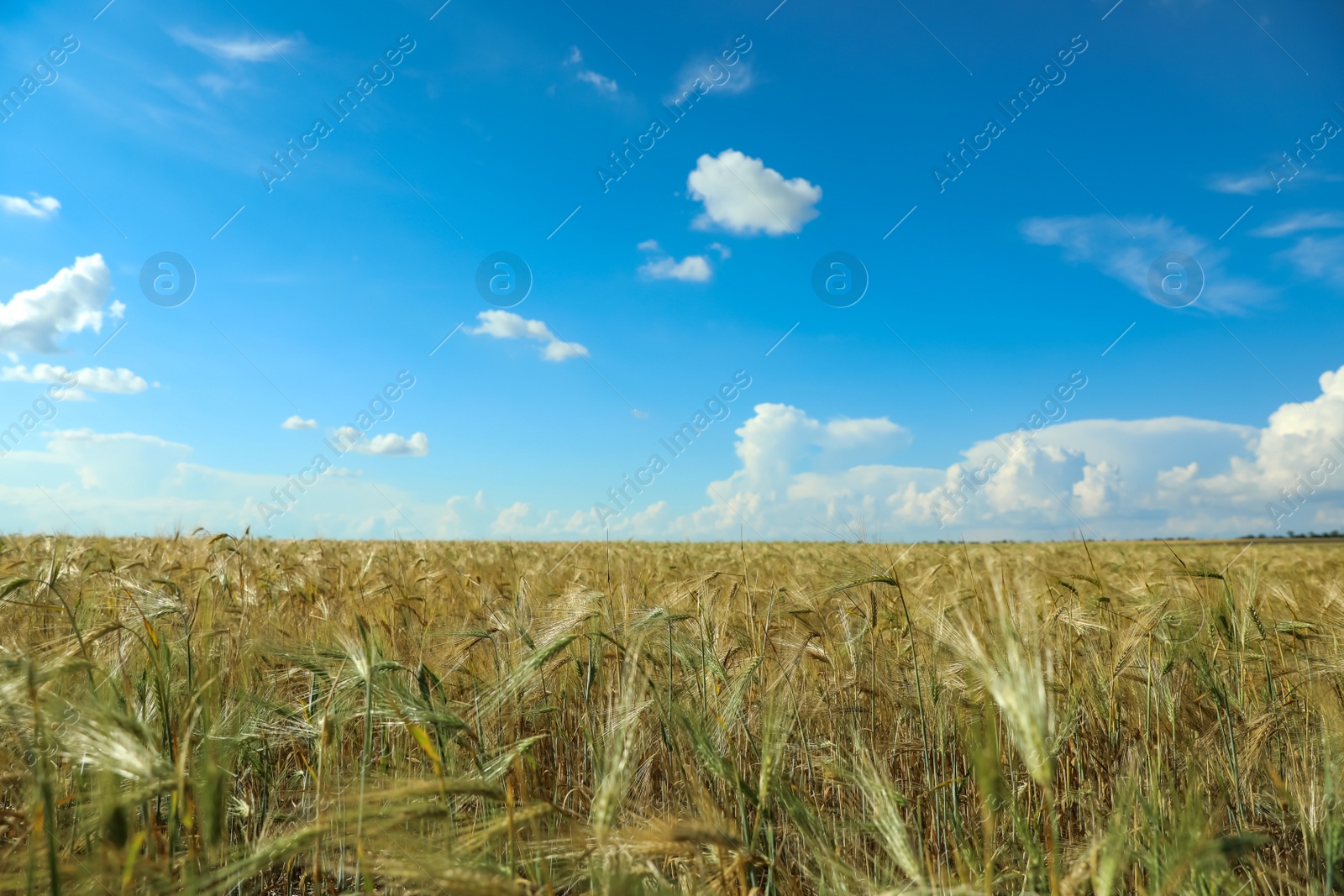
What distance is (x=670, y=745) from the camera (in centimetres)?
222

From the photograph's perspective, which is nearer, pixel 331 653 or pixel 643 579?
pixel 331 653

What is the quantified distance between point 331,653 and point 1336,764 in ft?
9.67

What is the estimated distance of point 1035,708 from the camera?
120 centimetres

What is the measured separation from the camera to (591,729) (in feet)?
8.21

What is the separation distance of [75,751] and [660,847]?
1216mm

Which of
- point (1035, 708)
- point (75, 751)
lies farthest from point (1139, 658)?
point (75, 751)

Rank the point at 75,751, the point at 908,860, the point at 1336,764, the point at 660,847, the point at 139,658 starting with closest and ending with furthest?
the point at 660,847
the point at 908,860
the point at 75,751
the point at 1336,764
the point at 139,658

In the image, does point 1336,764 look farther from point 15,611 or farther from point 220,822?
point 15,611

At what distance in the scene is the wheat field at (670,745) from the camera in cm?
126

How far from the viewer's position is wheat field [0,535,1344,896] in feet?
4.13

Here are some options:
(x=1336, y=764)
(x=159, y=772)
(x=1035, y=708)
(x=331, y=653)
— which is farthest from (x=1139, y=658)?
(x=159, y=772)

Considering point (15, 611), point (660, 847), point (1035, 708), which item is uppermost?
point (15, 611)

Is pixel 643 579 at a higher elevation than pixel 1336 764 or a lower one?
higher

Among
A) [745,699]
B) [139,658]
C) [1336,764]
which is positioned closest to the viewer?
[1336,764]
